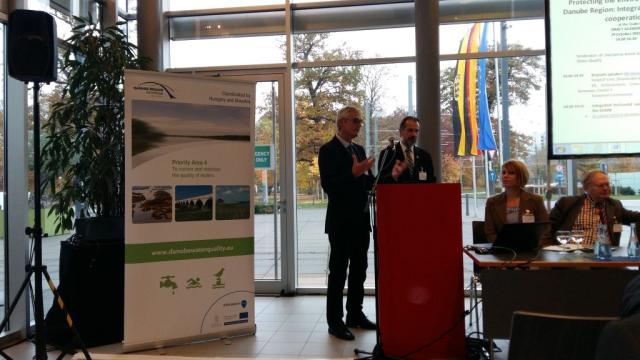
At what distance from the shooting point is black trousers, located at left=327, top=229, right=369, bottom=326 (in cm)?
373

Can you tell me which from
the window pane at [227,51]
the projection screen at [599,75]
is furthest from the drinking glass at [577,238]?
the window pane at [227,51]

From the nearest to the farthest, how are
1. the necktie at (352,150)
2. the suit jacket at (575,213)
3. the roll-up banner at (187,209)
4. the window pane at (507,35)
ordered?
the roll-up banner at (187,209)
the suit jacket at (575,213)
the necktie at (352,150)
the window pane at (507,35)

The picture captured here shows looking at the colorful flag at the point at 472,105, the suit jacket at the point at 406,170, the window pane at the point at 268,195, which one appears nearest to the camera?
the suit jacket at the point at 406,170

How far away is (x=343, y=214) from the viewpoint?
372cm

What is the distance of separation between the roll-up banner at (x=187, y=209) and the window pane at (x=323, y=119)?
5.06ft

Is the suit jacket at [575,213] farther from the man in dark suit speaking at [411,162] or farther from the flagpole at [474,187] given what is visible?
the flagpole at [474,187]

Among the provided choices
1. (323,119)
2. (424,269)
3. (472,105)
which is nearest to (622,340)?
(424,269)

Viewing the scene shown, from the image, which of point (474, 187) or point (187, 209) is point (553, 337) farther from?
point (474, 187)

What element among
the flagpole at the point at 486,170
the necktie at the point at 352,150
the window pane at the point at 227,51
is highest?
the window pane at the point at 227,51

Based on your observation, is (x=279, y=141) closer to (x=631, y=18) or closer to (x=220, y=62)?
(x=220, y=62)

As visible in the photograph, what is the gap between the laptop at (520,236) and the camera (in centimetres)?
300

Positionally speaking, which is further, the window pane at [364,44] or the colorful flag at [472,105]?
the window pane at [364,44]

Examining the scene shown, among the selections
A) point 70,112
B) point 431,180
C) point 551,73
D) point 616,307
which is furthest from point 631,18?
point 70,112

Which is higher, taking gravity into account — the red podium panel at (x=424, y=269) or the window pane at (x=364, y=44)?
the window pane at (x=364, y=44)
